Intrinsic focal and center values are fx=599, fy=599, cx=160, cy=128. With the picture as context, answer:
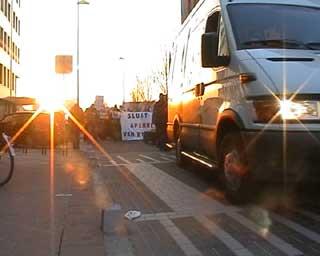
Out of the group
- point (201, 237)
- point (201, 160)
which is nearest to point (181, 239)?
point (201, 237)

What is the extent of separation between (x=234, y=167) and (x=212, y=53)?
154cm

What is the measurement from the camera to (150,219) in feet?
24.4

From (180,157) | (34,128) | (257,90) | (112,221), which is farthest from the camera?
(34,128)

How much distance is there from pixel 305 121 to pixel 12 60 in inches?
2816

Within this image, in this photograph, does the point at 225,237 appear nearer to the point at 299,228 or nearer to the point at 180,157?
the point at 299,228

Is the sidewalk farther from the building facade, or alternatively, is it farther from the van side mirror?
the building facade

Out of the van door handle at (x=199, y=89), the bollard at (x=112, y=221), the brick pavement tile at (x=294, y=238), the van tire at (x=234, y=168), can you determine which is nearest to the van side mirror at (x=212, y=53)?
the van tire at (x=234, y=168)

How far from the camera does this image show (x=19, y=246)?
241 inches

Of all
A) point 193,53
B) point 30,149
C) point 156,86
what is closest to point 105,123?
point 30,149

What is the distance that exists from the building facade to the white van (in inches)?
2153

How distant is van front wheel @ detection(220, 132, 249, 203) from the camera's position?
759 centimetres

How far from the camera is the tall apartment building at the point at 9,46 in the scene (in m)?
66.0

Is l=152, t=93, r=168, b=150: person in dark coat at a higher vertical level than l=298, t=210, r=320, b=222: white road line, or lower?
higher

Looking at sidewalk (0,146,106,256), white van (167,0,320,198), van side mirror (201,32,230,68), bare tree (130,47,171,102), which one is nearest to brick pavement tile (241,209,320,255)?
white van (167,0,320,198)
